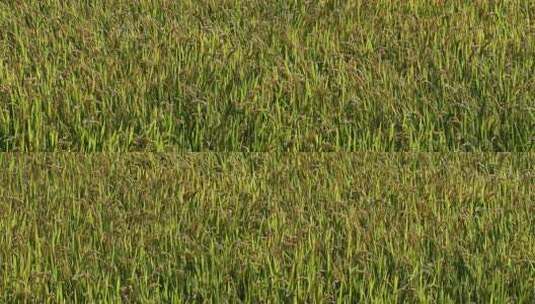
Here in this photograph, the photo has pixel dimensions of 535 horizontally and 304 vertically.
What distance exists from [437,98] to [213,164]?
1.42 m

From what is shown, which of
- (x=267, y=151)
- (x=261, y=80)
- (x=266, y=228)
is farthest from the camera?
(x=261, y=80)

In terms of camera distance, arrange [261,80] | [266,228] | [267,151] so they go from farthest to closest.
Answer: [261,80] < [267,151] < [266,228]

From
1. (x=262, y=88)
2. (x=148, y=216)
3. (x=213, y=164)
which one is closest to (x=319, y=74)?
(x=262, y=88)

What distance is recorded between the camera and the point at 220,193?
243 inches

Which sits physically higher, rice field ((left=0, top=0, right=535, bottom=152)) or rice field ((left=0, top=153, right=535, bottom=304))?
rice field ((left=0, top=0, right=535, bottom=152))

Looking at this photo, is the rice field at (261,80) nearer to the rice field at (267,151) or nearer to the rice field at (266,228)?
the rice field at (267,151)

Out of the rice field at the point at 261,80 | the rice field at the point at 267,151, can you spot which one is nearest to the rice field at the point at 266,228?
the rice field at the point at 267,151

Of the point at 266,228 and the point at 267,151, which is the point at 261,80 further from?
the point at 266,228

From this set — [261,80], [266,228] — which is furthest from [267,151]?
[266,228]

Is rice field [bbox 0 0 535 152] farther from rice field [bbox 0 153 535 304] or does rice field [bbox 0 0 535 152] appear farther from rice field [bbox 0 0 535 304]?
rice field [bbox 0 153 535 304]

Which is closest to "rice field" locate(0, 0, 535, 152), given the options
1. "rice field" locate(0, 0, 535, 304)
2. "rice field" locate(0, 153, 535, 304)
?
"rice field" locate(0, 0, 535, 304)

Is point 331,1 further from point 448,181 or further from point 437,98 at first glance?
point 448,181

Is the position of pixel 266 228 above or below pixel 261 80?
below

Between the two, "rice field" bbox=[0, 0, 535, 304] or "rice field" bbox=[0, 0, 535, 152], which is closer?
"rice field" bbox=[0, 0, 535, 304]
